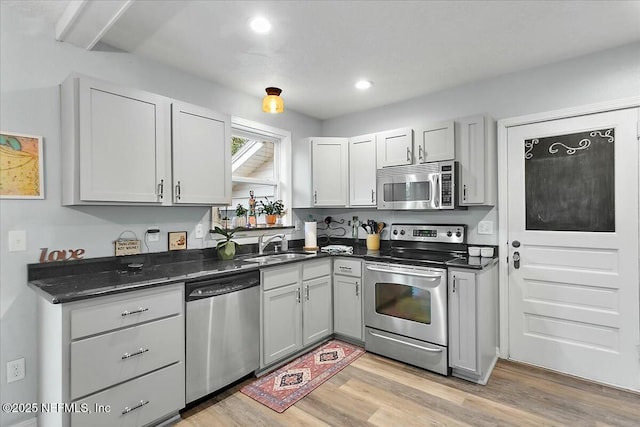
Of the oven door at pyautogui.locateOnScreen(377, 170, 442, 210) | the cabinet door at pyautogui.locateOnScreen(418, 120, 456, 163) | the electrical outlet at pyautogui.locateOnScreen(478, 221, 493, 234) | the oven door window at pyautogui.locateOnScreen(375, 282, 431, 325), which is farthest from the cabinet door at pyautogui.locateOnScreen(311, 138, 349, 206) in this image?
the electrical outlet at pyautogui.locateOnScreen(478, 221, 493, 234)

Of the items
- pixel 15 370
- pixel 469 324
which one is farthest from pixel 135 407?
pixel 469 324

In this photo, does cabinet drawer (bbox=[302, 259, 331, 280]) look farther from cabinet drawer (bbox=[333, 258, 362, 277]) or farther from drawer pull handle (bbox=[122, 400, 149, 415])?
drawer pull handle (bbox=[122, 400, 149, 415])

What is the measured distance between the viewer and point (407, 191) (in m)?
3.15

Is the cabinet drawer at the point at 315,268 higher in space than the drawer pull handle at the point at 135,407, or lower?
higher

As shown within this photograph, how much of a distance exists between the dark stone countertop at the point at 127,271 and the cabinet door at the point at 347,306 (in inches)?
16.6

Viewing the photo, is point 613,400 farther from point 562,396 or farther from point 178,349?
point 178,349

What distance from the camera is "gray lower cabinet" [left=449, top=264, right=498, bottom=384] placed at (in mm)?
2494

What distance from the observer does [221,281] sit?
231cm

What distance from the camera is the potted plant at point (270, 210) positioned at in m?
3.59

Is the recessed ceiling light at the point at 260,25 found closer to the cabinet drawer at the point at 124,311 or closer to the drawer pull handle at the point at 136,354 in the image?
the cabinet drawer at the point at 124,311

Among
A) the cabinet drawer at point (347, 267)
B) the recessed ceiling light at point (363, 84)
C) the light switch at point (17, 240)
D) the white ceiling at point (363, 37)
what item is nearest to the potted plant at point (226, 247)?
the cabinet drawer at point (347, 267)

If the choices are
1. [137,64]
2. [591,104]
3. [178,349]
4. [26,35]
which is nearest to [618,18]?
[591,104]

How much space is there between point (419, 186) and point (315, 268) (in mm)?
1282

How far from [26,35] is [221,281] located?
2.00 meters
